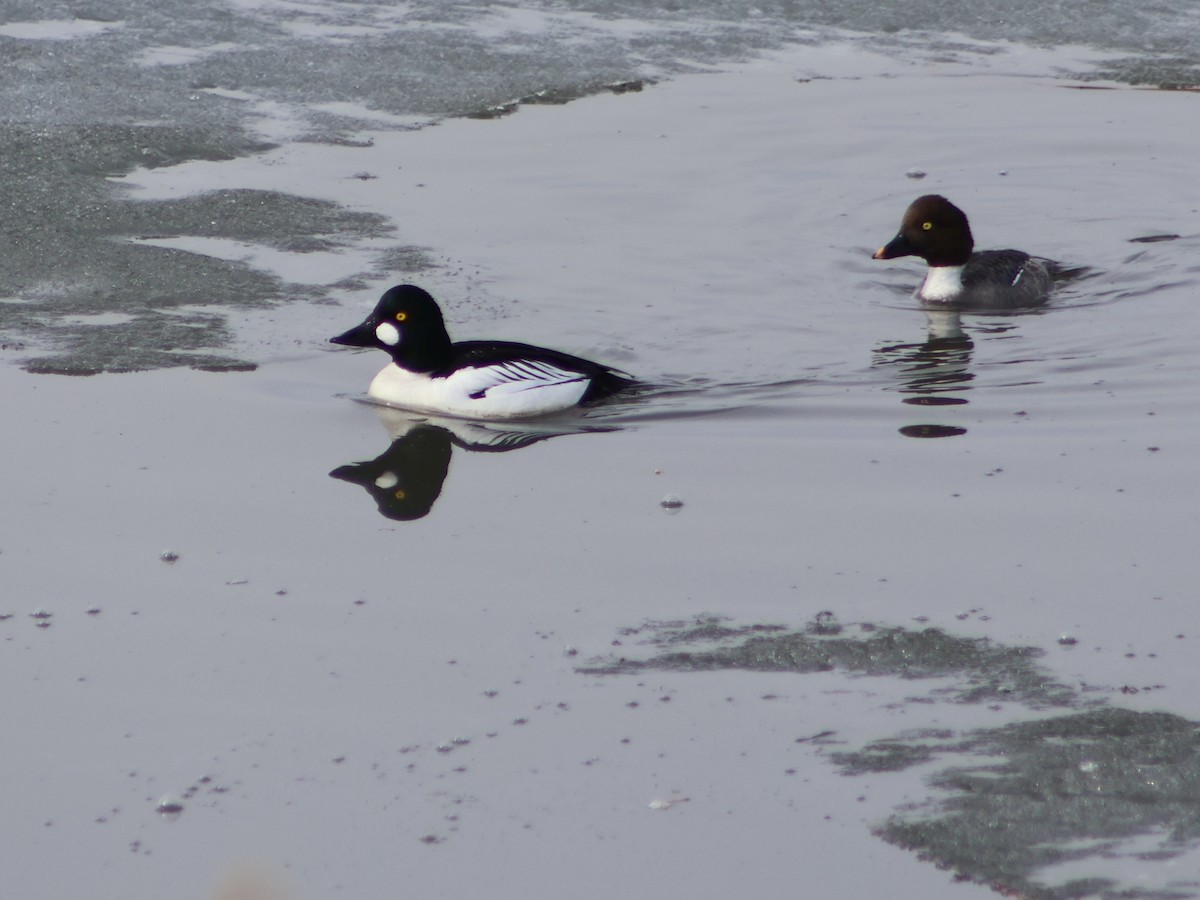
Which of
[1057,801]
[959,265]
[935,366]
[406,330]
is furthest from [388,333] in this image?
[1057,801]

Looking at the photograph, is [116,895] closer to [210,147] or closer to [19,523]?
[19,523]

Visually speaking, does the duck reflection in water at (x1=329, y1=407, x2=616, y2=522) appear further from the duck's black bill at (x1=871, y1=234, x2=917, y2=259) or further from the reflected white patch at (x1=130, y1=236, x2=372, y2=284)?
the duck's black bill at (x1=871, y1=234, x2=917, y2=259)

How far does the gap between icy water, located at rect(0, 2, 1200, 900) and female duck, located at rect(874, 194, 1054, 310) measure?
0.24 m

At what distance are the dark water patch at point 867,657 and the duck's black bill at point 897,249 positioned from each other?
18.0 ft

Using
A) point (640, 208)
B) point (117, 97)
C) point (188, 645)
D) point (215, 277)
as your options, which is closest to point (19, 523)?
point (188, 645)

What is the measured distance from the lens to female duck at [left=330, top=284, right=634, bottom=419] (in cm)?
812

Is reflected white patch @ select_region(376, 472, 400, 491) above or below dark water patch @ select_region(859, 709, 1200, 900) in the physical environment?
above

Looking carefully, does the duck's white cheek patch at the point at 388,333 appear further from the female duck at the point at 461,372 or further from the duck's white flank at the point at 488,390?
the duck's white flank at the point at 488,390

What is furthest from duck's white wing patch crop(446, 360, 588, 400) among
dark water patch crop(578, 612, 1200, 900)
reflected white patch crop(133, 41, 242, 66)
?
reflected white patch crop(133, 41, 242, 66)

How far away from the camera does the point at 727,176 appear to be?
11836mm

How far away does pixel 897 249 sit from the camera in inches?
420

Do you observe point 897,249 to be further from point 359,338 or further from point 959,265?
point 359,338

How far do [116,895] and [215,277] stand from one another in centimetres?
583

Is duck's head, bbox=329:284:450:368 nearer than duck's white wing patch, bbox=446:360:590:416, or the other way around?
duck's white wing patch, bbox=446:360:590:416
